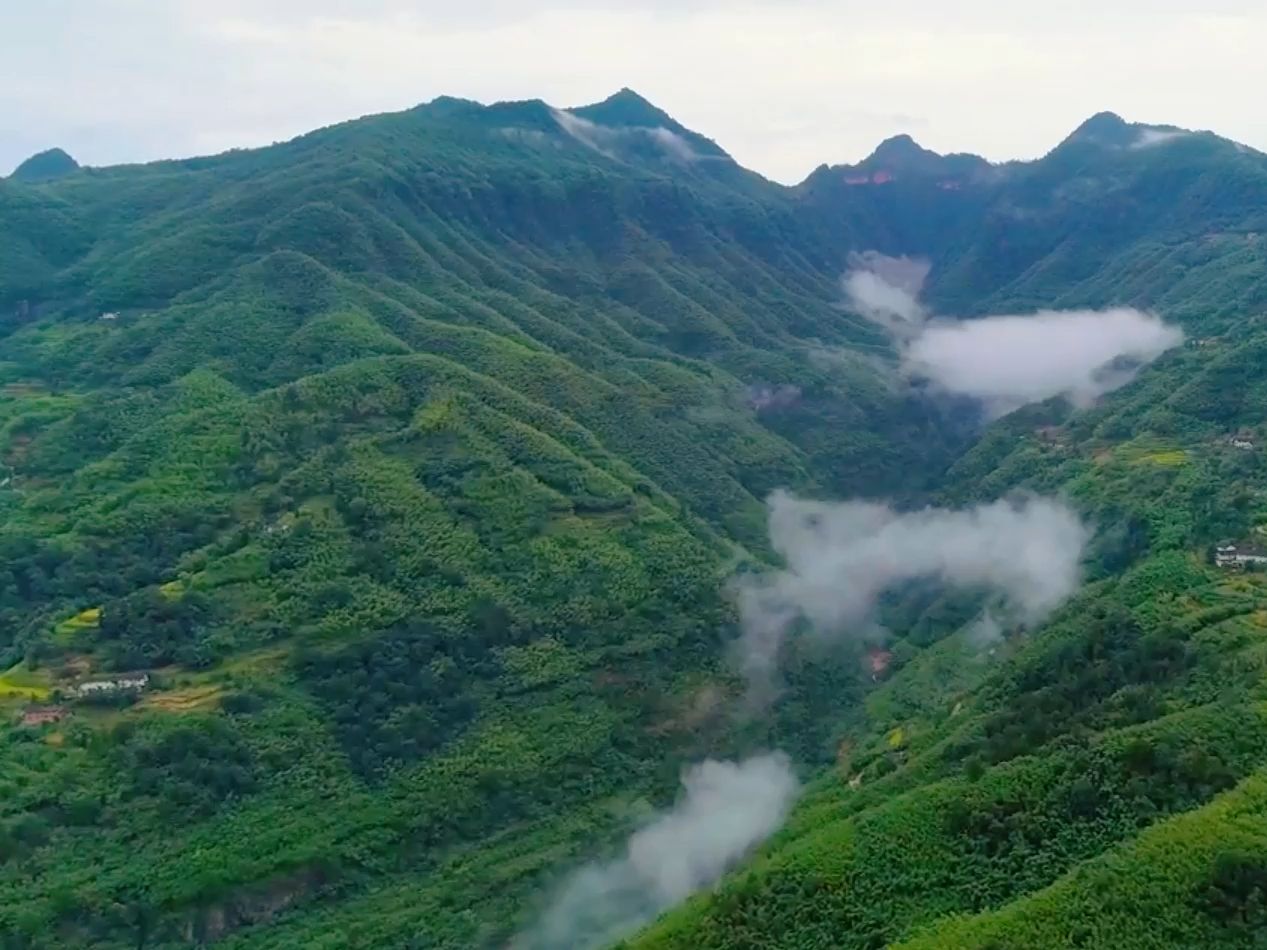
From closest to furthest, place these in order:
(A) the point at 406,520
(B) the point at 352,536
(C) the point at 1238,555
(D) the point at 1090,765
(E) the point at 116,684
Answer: (D) the point at 1090,765 → (C) the point at 1238,555 → (E) the point at 116,684 → (B) the point at 352,536 → (A) the point at 406,520

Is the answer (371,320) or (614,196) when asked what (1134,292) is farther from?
(371,320)

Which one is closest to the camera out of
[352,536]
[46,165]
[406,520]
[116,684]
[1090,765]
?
[1090,765]

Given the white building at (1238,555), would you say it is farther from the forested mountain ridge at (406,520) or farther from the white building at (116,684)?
the white building at (116,684)

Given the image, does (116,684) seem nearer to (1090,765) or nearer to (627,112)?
(1090,765)

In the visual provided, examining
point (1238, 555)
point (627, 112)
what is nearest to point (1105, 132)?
point (627, 112)

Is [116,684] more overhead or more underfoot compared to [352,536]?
more underfoot

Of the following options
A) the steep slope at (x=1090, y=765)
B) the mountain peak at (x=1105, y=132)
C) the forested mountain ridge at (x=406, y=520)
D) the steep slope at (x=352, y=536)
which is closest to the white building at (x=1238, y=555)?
the steep slope at (x=1090, y=765)

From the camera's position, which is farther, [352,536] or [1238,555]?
[352,536]

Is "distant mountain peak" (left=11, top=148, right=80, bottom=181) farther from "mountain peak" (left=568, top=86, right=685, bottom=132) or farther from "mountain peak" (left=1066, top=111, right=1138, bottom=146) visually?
"mountain peak" (left=1066, top=111, right=1138, bottom=146)
